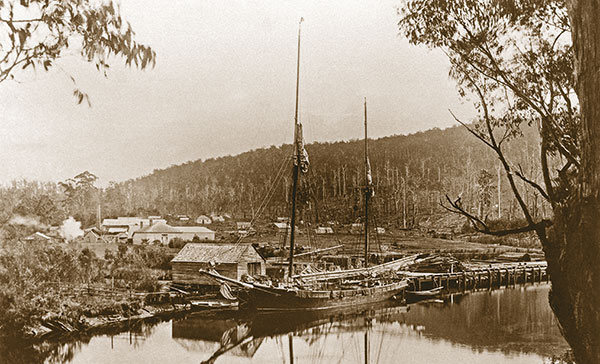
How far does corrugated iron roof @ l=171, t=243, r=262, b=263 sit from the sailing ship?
1153mm

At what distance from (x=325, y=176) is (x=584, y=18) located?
43.3 feet

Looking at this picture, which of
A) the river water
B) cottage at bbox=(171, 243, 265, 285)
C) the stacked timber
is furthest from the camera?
the stacked timber

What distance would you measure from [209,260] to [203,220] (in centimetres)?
127

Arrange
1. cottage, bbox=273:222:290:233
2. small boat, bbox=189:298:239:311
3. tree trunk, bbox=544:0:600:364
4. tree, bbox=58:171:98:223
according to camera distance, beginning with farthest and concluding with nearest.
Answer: cottage, bbox=273:222:290:233 → small boat, bbox=189:298:239:311 → tree, bbox=58:171:98:223 → tree trunk, bbox=544:0:600:364

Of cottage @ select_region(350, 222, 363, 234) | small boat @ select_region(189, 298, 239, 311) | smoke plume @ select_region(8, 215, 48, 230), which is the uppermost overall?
smoke plume @ select_region(8, 215, 48, 230)

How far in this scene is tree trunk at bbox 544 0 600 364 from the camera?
3018 mm

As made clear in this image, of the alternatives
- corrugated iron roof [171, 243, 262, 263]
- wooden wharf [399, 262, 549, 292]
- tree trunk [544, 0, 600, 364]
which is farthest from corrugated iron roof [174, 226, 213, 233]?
tree trunk [544, 0, 600, 364]

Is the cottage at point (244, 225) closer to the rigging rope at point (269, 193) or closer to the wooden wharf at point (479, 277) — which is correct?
the rigging rope at point (269, 193)

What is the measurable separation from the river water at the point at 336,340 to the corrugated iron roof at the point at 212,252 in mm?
1953

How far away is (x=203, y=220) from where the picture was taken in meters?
15.9

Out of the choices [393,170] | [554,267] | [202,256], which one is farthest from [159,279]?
[554,267]

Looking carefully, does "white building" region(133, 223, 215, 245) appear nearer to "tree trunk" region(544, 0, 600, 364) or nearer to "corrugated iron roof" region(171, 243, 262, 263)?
"corrugated iron roof" region(171, 243, 262, 263)

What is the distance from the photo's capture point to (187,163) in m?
Answer: 12.0

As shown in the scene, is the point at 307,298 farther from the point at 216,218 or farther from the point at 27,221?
the point at 27,221
